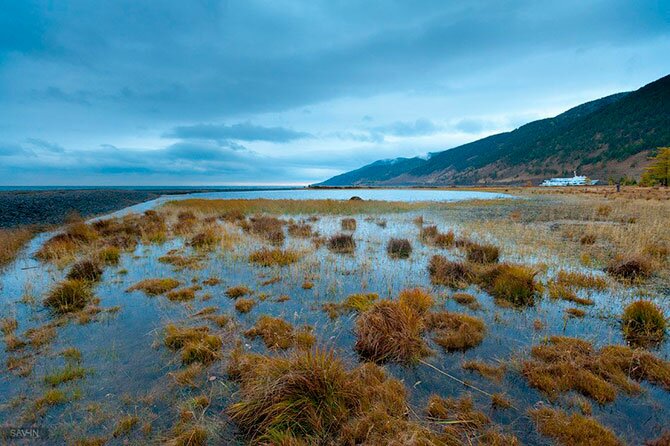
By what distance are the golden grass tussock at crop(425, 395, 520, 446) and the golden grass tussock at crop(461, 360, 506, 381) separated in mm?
829

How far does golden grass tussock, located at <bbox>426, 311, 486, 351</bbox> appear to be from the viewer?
6.54 meters

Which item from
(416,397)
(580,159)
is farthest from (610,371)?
(580,159)

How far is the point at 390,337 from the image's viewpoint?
632 centimetres

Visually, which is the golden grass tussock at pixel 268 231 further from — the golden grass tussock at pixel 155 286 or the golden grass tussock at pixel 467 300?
the golden grass tussock at pixel 467 300

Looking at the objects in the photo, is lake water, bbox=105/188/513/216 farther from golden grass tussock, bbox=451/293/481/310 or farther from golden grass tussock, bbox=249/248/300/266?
golden grass tussock, bbox=451/293/481/310

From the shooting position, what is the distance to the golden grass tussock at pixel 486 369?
17.7 ft

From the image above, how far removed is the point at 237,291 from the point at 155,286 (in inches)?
123

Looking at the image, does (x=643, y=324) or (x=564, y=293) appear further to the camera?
(x=564, y=293)

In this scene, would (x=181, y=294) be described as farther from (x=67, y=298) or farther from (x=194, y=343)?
(x=194, y=343)

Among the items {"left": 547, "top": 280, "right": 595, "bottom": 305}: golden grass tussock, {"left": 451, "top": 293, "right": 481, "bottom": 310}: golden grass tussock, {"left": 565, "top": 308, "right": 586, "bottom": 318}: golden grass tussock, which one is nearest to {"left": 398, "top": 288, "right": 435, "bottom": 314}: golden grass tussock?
{"left": 451, "top": 293, "right": 481, "bottom": 310}: golden grass tussock

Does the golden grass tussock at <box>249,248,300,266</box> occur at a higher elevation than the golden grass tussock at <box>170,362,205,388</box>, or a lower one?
higher

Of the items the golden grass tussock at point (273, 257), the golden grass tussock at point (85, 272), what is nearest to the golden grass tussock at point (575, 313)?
the golden grass tussock at point (273, 257)

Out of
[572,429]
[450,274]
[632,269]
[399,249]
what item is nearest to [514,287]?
[450,274]

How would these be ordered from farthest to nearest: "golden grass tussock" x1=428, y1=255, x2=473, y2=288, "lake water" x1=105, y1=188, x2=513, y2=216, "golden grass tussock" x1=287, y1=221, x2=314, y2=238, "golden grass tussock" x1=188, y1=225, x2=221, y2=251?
1. "lake water" x1=105, y1=188, x2=513, y2=216
2. "golden grass tussock" x1=287, y1=221, x2=314, y2=238
3. "golden grass tussock" x1=188, y1=225, x2=221, y2=251
4. "golden grass tussock" x1=428, y1=255, x2=473, y2=288
